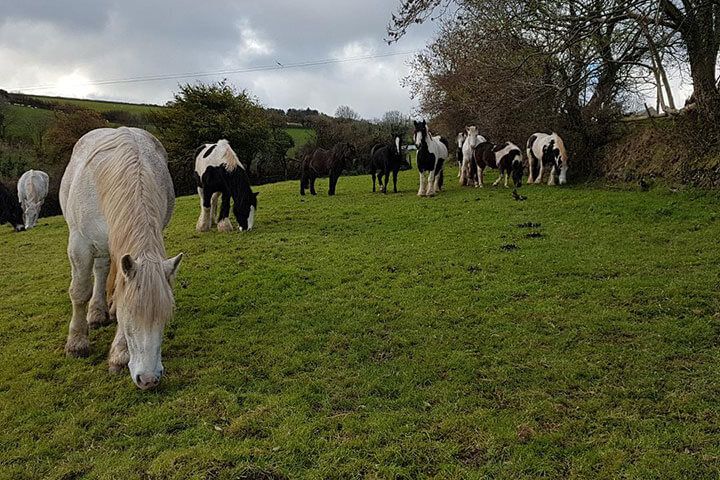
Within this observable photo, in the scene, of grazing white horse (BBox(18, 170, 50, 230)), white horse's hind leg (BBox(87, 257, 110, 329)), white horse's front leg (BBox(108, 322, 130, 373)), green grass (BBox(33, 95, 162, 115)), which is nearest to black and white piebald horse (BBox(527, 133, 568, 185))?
white horse's hind leg (BBox(87, 257, 110, 329))

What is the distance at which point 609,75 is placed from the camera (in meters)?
9.71

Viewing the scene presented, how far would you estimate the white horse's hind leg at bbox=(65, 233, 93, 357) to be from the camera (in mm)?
4098

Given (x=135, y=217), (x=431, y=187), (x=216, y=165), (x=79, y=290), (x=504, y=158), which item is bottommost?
(x=79, y=290)

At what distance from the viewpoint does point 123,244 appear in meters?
3.52

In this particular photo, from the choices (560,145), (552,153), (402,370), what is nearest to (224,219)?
(402,370)

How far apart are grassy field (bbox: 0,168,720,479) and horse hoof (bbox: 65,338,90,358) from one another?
81mm

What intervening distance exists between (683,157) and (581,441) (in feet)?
34.2

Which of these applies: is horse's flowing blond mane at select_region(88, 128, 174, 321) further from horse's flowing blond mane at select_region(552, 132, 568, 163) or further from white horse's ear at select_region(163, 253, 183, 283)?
horse's flowing blond mane at select_region(552, 132, 568, 163)

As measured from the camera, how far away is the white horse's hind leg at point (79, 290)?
13.4ft

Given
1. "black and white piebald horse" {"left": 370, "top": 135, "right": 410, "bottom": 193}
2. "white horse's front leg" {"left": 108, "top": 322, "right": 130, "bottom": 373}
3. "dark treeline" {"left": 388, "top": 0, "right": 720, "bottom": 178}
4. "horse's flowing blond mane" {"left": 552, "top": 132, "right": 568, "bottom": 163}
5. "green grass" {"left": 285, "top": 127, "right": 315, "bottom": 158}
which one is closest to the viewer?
"white horse's front leg" {"left": 108, "top": 322, "right": 130, "bottom": 373}

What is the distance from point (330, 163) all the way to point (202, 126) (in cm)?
1787

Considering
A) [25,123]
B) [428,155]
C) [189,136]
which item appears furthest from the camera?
[25,123]

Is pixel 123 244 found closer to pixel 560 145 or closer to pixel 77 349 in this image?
pixel 77 349

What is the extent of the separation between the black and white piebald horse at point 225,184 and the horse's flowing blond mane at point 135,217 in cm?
504
